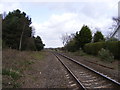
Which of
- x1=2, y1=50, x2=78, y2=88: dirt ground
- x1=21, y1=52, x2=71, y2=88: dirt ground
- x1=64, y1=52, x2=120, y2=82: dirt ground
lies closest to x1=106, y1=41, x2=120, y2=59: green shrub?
x1=64, y1=52, x2=120, y2=82: dirt ground

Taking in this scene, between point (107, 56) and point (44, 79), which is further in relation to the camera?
point (107, 56)

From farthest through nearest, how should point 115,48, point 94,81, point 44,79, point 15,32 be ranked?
point 15,32 < point 115,48 < point 44,79 < point 94,81

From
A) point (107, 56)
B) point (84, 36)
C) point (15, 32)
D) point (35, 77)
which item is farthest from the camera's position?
point (84, 36)

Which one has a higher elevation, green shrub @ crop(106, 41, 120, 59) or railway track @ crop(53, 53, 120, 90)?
green shrub @ crop(106, 41, 120, 59)

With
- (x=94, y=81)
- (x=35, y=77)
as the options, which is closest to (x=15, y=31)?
(x=35, y=77)

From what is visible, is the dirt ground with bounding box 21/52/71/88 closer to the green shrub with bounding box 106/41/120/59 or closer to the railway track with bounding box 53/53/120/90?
the railway track with bounding box 53/53/120/90

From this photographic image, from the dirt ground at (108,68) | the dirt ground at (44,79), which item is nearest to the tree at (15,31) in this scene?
A: the dirt ground at (108,68)

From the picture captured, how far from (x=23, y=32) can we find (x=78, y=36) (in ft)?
51.9

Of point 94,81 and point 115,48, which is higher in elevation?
point 115,48

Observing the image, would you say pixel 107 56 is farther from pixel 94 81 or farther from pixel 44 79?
pixel 94 81

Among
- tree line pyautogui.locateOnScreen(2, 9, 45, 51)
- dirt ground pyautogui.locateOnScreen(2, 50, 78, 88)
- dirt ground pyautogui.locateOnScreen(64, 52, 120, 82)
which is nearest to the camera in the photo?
dirt ground pyautogui.locateOnScreen(2, 50, 78, 88)

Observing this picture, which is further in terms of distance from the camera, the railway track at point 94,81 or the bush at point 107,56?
the bush at point 107,56

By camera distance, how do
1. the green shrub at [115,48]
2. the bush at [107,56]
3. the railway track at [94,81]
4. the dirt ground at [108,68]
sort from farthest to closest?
1. the green shrub at [115,48]
2. the bush at [107,56]
3. the dirt ground at [108,68]
4. the railway track at [94,81]

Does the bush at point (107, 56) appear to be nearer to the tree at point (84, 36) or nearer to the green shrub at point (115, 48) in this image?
the green shrub at point (115, 48)
